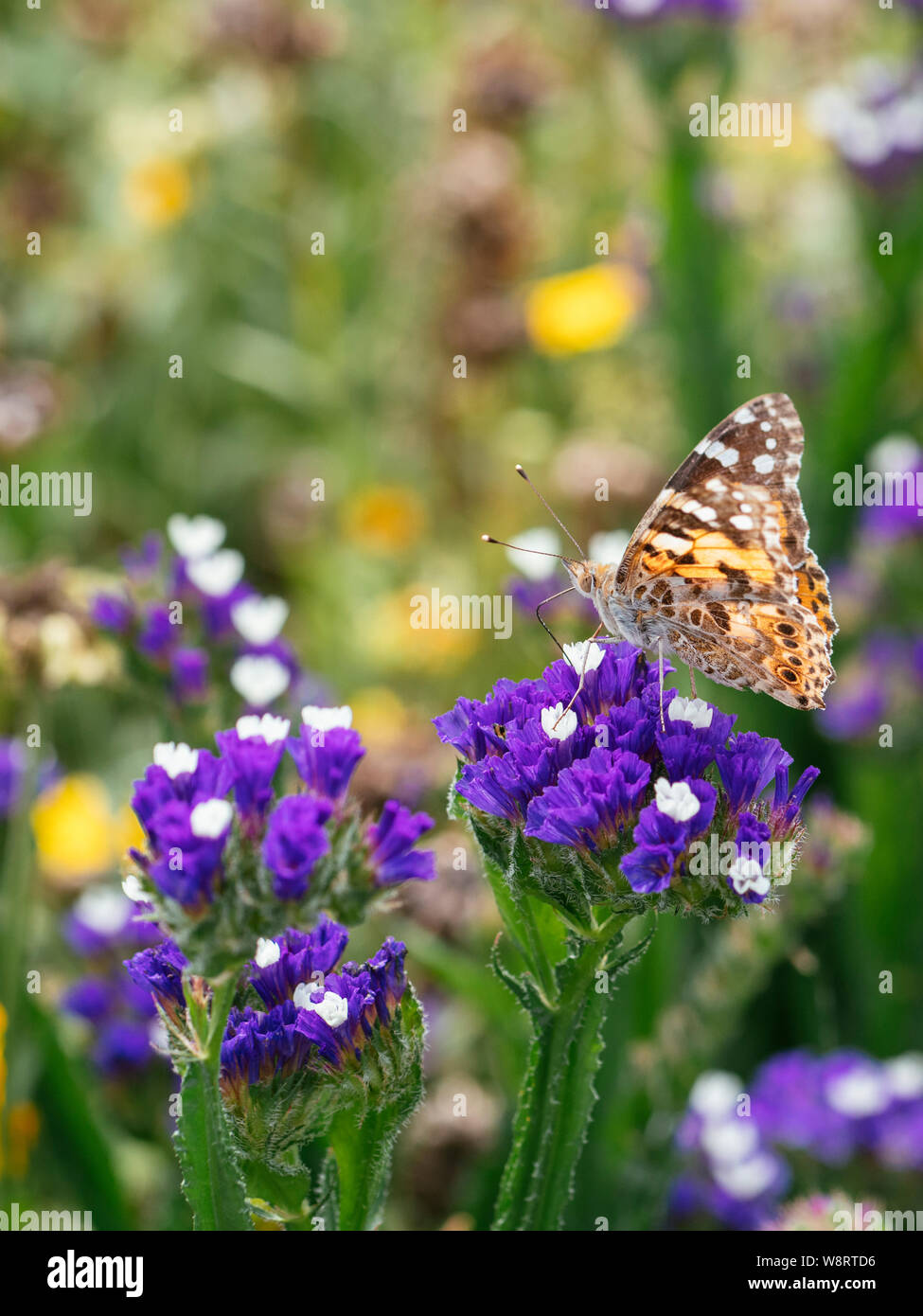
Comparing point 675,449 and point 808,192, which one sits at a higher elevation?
point 808,192

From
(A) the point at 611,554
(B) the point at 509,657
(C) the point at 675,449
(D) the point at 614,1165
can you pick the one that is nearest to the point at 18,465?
(B) the point at 509,657

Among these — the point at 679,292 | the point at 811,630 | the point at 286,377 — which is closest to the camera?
the point at 811,630

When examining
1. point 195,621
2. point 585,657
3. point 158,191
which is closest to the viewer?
point 585,657

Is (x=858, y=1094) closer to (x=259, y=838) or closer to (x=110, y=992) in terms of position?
(x=110, y=992)

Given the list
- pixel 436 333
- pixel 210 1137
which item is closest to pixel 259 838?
pixel 210 1137

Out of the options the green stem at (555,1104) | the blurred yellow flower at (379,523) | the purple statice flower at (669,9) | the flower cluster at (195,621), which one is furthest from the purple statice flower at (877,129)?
the green stem at (555,1104)

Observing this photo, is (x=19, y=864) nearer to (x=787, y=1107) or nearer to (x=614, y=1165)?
(x=614, y=1165)

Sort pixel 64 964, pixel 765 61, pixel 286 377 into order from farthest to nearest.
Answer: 1. pixel 765 61
2. pixel 286 377
3. pixel 64 964
